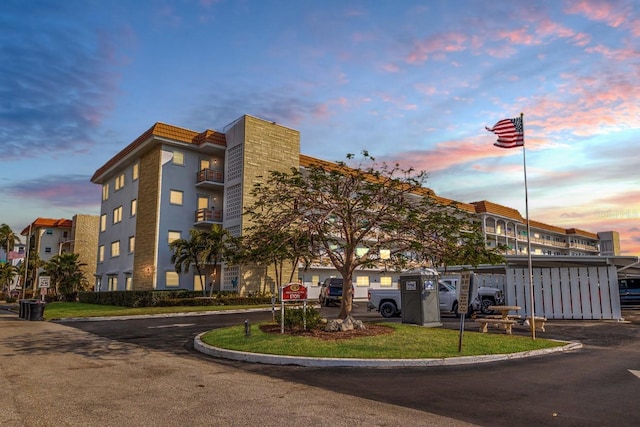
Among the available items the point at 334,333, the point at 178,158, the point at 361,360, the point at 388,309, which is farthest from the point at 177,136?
the point at 361,360

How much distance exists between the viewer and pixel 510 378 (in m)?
9.09

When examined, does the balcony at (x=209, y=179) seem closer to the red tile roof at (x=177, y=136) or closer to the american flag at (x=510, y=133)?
the red tile roof at (x=177, y=136)

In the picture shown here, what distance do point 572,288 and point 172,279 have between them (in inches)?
1099

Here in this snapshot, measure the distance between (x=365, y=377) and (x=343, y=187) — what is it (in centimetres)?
745

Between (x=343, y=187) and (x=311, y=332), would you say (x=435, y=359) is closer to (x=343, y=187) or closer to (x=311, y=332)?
(x=311, y=332)

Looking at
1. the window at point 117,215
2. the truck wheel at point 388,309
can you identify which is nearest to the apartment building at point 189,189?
the window at point 117,215

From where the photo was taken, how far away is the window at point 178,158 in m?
38.6

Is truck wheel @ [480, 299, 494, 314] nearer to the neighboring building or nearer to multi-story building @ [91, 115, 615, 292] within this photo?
multi-story building @ [91, 115, 615, 292]

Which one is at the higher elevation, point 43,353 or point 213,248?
point 213,248

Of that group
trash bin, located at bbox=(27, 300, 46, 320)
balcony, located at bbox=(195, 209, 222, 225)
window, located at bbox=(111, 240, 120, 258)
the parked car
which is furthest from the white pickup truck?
window, located at bbox=(111, 240, 120, 258)

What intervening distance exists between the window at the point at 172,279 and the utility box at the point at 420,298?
23.9m

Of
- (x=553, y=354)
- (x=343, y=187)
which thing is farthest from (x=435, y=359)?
(x=343, y=187)

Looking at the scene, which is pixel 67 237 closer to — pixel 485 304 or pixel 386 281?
pixel 386 281

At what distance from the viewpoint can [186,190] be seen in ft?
129
